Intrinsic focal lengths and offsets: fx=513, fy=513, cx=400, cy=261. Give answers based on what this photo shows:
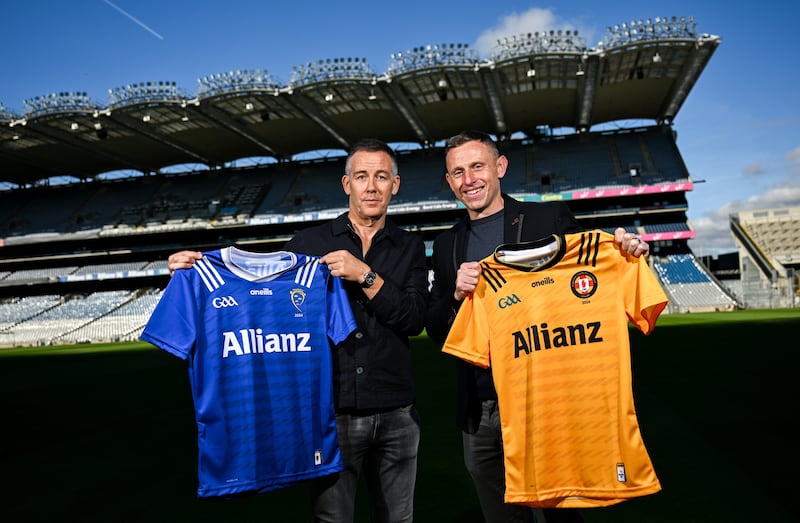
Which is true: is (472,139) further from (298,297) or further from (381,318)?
(298,297)

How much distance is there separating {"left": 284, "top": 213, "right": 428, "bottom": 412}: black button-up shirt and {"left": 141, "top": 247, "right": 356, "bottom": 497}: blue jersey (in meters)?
0.08

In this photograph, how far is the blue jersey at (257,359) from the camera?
8.76 feet

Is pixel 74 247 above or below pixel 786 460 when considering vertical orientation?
above

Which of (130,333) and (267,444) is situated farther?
(130,333)

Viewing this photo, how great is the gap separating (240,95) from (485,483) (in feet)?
95.4

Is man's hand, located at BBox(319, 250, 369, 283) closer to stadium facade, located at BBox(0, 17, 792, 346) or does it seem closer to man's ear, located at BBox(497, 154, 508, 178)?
man's ear, located at BBox(497, 154, 508, 178)

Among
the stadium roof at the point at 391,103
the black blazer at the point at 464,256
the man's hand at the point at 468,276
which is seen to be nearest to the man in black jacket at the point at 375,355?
the black blazer at the point at 464,256

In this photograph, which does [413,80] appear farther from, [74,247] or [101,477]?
[74,247]

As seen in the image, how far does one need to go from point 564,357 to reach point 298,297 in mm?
1524

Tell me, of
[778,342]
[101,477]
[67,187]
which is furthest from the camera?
[67,187]

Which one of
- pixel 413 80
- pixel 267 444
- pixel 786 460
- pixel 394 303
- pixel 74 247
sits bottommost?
pixel 786 460

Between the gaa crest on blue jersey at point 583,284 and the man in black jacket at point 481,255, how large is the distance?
0.23 meters

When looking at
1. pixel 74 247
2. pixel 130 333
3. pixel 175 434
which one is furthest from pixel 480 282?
pixel 74 247

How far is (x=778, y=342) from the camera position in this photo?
11836 mm
